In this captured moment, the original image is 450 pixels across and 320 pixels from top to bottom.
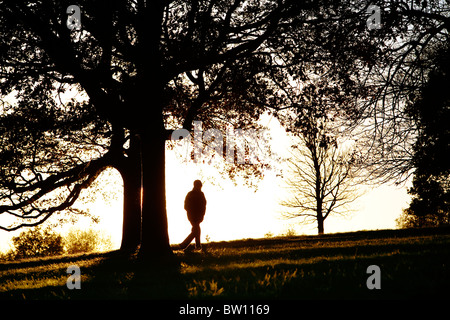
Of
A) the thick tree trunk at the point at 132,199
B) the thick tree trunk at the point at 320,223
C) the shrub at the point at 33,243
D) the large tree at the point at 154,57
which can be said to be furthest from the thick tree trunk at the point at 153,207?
the shrub at the point at 33,243

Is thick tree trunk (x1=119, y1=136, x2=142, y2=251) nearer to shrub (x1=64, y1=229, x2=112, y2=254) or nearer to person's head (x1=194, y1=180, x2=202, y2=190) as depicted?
person's head (x1=194, y1=180, x2=202, y2=190)

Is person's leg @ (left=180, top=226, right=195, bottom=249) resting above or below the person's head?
below

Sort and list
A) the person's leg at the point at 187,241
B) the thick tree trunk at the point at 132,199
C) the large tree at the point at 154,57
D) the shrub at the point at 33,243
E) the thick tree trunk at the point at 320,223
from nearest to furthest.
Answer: the large tree at the point at 154,57, the person's leg at the point at 187,241, the thick tree trunk at the point at 132,199, the thick tree trunk at the point at 320,223, the shrub at the point at 33,243

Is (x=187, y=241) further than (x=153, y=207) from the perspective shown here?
Yes

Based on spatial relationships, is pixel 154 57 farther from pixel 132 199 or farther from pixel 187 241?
pixel 132 199

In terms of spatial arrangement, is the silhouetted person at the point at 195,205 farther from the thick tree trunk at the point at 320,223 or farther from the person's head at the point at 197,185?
the thick tree trunk at the point at 320,223

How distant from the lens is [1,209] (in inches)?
789

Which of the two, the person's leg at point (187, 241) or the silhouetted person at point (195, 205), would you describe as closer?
the silhouetted person at point (195, 205)

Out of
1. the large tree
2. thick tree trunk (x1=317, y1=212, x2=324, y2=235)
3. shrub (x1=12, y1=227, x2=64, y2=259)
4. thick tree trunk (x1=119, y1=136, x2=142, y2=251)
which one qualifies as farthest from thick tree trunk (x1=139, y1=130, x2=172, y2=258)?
shrub (x1=12, y1=227, x2=64, y2=259)

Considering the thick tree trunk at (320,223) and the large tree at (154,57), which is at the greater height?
the large tree at (154,57)

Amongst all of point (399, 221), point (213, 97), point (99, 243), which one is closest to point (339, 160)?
point (213, 97)

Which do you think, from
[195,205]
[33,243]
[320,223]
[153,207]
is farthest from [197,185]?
[33,243]

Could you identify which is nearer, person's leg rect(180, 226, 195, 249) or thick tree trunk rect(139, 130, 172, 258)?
thick tree trunk rect(139, 130, 172, 258)

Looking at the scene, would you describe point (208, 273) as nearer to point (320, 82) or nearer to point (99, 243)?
point (320, 82)
